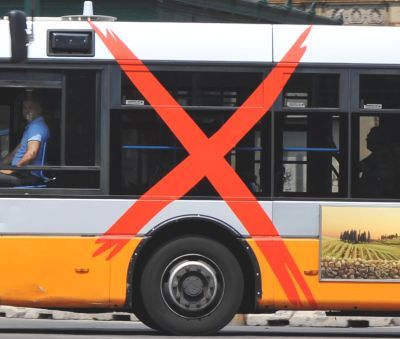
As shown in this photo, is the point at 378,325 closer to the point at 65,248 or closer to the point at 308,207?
the point at 308,207

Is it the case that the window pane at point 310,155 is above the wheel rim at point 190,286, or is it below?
above

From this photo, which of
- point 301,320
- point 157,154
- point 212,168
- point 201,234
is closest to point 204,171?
point 212,168

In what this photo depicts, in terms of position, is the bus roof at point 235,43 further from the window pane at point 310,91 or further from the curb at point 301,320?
the curb at point 301,320

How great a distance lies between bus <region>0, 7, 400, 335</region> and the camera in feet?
31.3

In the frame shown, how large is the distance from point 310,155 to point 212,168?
2.95ft

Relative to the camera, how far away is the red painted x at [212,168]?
954cm

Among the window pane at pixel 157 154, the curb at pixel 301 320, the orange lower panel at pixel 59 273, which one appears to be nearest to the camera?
the orange lower panel at pixel 59 273

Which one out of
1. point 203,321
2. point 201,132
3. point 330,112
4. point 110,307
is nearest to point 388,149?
point 330,112

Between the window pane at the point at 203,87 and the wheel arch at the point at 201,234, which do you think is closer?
the wheel arch at the point at 201,234

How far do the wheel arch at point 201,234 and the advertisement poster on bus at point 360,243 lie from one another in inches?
25.4

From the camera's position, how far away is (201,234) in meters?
9.68

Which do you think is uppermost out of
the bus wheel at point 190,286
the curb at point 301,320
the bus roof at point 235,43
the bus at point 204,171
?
the bus roof at point 235,43

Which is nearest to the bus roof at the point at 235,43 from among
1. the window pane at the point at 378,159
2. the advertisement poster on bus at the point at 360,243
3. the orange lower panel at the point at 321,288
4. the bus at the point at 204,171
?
the bus at the point at 204,171

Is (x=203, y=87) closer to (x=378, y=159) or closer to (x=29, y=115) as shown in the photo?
(x=29, y=115)
